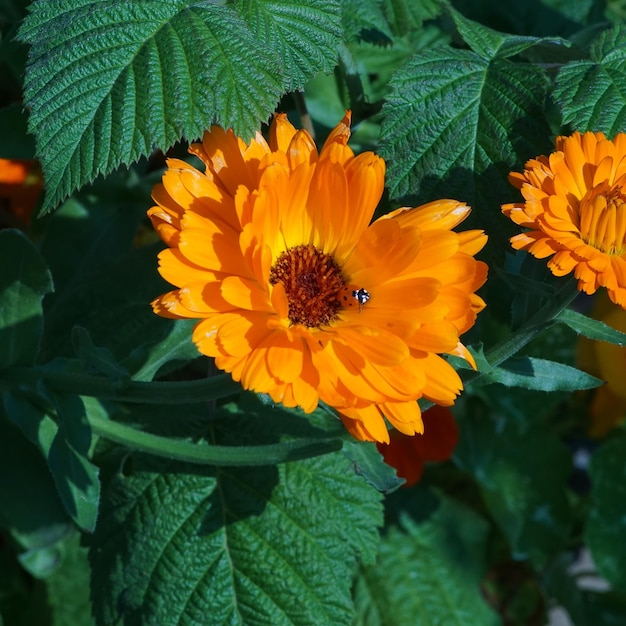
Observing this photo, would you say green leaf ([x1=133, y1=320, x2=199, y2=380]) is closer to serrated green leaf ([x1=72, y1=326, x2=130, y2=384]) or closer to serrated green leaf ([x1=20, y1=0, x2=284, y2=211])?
serrated green leaf ([x1=72, y1=326, x2=130, y2=384])

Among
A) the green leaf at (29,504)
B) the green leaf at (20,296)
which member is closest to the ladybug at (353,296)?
the green leaf at (20,296)

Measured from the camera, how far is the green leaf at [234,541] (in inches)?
50.5

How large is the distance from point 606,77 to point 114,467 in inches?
38.0

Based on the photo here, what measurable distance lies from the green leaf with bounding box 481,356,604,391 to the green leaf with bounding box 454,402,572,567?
3.16 ft

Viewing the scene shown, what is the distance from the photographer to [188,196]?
Result: 36.2 inches

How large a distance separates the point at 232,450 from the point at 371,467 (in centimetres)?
19

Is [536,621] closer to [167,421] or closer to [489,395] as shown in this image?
[489,395]

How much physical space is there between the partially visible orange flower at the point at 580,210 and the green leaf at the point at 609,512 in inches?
51.9

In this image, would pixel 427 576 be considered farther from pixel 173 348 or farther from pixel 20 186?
pixel 20 186

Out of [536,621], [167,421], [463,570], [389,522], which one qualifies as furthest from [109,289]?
[536,621]

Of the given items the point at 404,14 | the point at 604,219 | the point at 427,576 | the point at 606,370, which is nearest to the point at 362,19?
the point at 404,14

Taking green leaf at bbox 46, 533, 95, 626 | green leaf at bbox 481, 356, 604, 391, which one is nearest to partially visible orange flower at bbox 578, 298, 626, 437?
green leaf at bbox 481, 356, 604, 391

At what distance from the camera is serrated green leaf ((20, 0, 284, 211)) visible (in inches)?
36.5

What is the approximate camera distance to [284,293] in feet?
3.04
